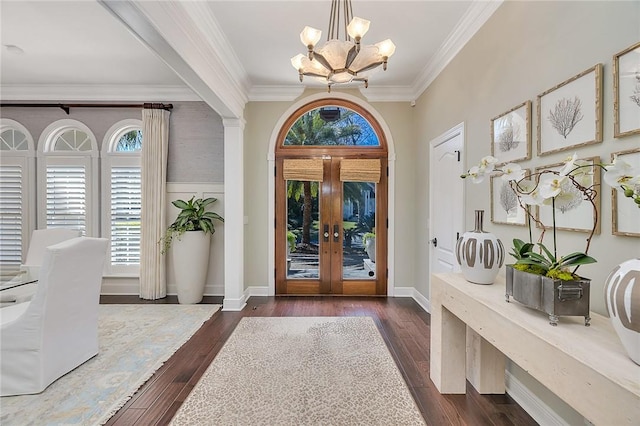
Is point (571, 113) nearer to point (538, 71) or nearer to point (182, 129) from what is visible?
point (538, 71)

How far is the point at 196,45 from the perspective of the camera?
2.58 meters

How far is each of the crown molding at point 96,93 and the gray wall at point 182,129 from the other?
14 cm

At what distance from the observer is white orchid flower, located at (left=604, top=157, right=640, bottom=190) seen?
0.96 meters

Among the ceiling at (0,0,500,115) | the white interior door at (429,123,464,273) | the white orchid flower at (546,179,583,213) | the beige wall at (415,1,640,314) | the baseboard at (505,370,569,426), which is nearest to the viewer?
the beige wall at (415,1,640,314)

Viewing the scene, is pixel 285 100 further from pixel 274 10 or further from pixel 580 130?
pixel 580 130

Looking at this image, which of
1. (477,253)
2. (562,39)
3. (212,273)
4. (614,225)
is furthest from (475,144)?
(212,273)

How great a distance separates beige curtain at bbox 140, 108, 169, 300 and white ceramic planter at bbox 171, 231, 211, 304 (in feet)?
1.27

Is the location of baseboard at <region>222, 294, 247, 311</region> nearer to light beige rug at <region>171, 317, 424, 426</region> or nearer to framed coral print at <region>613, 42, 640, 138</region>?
light beige rug at <region>171, 317, 424, 426</region>

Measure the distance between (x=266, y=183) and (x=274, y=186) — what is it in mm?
128

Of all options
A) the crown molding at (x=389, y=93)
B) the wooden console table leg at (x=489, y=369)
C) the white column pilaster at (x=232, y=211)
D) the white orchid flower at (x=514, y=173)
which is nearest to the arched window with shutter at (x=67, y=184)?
the white column pilaster at (x=232, y=211)

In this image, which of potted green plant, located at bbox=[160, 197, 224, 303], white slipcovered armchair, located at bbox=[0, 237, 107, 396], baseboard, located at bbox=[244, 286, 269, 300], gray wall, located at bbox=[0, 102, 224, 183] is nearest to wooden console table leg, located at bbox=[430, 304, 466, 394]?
white slipcovered armchair, located at bbox=[0, 237, 107, 396]

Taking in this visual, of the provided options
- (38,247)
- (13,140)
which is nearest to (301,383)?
(38,247)

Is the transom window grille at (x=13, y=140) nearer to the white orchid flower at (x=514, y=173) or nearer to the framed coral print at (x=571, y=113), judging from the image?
the white orchid flower at (x=514, y=173)

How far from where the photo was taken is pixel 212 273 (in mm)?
4559
